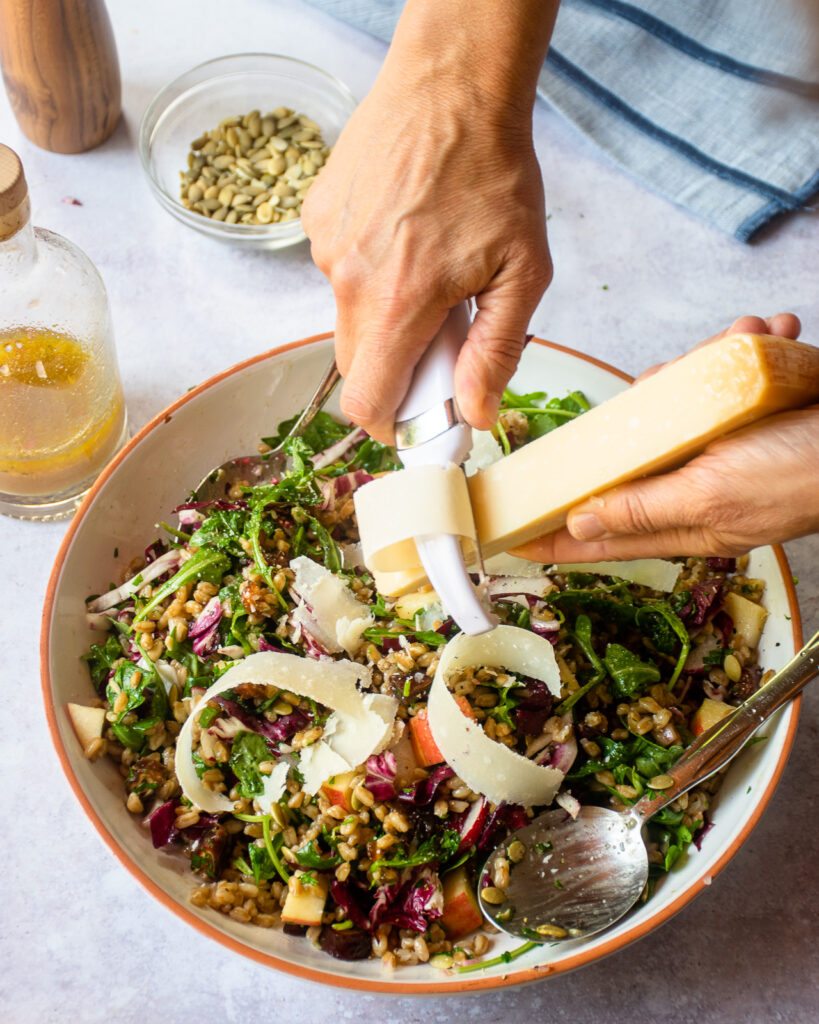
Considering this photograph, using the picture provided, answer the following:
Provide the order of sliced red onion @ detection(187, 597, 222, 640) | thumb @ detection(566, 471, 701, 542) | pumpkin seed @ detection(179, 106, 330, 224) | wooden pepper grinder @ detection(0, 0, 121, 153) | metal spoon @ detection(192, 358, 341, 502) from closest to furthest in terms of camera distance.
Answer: thumb @ detection(566, 471, 701, 542) → sliced red onion @ detection(187, 597, 222, 640) → metal spoon @ detection(192, 358, 341, 502) → wooden pepper grinder @ detection(0, 0, 121, 153) → pumpkin seed @ detection(179, 106, 330, 224)

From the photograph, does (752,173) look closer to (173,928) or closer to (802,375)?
(802,375)

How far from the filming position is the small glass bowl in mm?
3404

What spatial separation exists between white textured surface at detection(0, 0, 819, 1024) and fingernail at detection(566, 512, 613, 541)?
1.08 meters

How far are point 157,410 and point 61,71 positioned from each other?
1.13 metres

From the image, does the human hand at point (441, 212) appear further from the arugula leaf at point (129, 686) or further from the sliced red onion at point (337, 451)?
the arugula leaf at point (129, 686)

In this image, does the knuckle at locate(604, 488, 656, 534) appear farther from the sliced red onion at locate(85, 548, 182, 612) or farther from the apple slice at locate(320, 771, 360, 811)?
the sliced red onion at locate(85, 548, 182, 612)

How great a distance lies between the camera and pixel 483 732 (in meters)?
2.01

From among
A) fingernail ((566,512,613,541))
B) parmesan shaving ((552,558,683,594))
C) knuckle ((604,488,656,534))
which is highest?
knuckle ((604,488,656,534))

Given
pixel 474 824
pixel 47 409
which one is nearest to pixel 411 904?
pixel 474 824

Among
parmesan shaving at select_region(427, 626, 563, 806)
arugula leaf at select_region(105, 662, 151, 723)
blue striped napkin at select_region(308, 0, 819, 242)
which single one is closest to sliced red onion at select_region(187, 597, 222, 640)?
arugula leaf at select_region(105, 662, 151, 723)

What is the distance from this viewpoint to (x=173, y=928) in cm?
237

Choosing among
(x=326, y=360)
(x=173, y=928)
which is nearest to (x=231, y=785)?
(x=173, y=928)

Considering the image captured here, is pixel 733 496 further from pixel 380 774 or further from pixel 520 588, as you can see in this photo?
A: pixel 380 774

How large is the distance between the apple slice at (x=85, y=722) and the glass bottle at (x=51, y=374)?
74 centimetres
